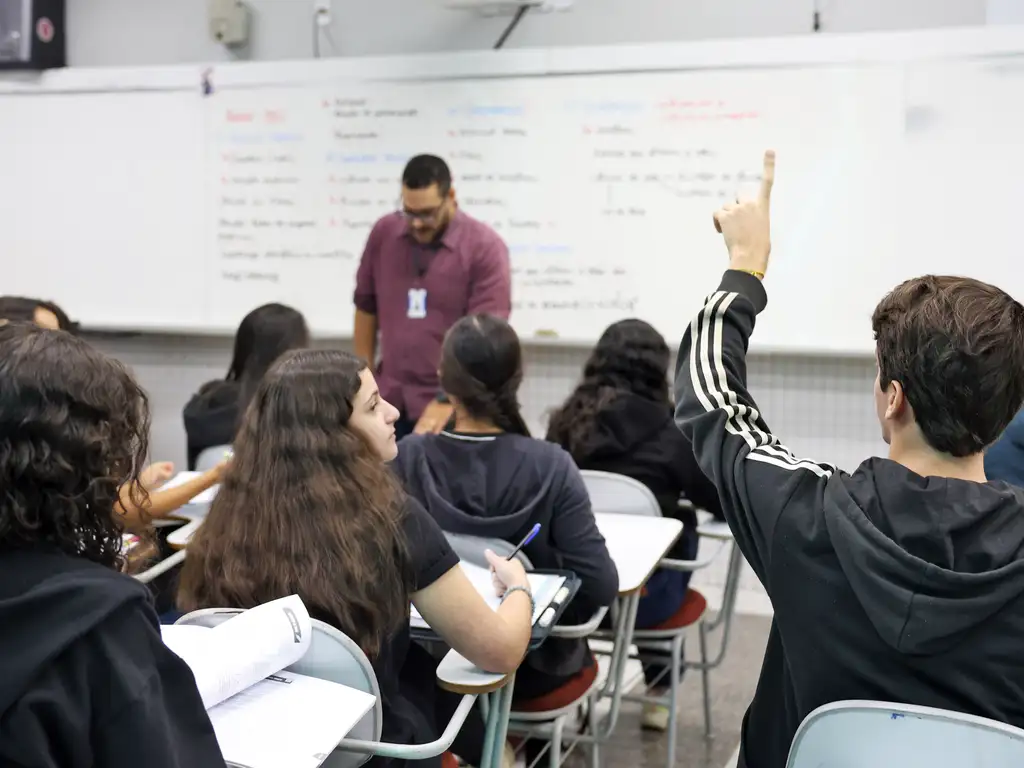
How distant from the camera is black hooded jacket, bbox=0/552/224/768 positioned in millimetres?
864

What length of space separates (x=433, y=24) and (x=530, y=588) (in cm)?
302

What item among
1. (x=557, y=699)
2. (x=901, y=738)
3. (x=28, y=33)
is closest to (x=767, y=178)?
(x=901, y=738)

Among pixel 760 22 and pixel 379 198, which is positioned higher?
pixel 760 22

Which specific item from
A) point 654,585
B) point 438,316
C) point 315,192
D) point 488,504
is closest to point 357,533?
point 488,504

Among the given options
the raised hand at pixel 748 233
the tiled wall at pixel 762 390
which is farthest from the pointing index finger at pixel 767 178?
the tiled wall at pixel 762 390

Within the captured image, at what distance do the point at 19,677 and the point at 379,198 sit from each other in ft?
11.4

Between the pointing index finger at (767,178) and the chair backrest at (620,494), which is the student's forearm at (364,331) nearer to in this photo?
the chair backrest at (620,494)

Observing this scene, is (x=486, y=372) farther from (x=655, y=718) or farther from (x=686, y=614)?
(x=655, y=718)

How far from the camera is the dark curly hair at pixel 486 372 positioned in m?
2.11

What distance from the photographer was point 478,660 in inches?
63.0

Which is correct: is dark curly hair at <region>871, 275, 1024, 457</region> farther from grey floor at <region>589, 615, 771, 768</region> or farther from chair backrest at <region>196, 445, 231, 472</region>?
chair backrest at <region>196, 445, 231, 472</region>

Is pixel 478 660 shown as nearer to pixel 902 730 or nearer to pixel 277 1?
pixel 902 730

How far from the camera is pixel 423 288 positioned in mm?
3719

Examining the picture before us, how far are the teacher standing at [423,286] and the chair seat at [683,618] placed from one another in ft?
4.06
